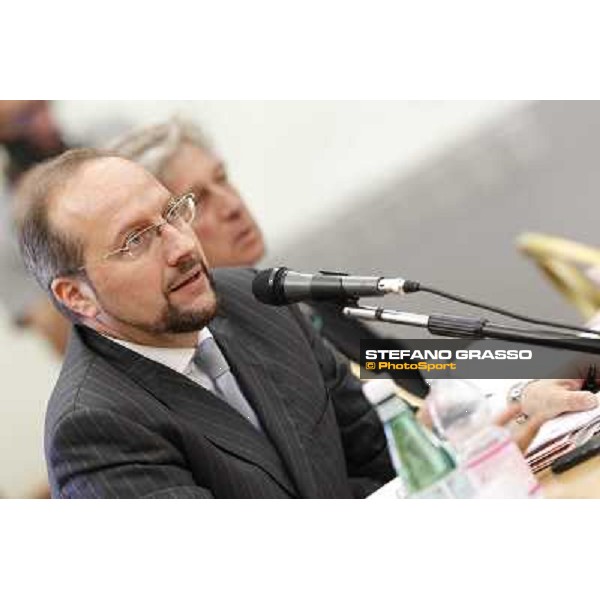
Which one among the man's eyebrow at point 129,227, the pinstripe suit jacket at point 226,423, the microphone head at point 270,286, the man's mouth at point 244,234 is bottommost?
the pinstripe suit jacket at point 226,423

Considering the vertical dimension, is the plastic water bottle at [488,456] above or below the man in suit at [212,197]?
below

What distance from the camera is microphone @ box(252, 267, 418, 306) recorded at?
129cm

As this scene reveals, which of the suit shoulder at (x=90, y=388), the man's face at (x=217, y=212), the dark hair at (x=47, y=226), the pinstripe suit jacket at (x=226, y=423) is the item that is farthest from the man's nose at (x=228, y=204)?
the suit shoulder at (x=90, y=388)

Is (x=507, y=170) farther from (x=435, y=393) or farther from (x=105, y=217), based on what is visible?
(x=105, y=217)

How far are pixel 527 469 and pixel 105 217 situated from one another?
2.48 ft

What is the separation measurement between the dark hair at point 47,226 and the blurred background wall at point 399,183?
0.24 ft

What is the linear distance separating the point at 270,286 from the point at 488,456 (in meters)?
0.43

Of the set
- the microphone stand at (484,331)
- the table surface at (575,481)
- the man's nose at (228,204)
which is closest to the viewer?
the microphone stand at (484,331)

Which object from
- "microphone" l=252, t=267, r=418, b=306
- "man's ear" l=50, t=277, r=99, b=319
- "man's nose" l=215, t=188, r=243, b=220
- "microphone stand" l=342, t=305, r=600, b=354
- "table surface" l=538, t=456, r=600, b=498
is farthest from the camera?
"man's nose" l=215, t=188, r=243, b=220

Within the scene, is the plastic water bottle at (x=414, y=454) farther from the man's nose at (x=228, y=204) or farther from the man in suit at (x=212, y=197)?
the man's nose at (x=228, y=204)

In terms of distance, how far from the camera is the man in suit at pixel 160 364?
1527mm

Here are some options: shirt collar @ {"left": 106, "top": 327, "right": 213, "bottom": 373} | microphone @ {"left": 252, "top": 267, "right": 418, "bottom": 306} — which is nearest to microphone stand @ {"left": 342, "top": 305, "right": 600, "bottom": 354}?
microphone @ {"left": 252, "top": 267, "right": 418, "bottom": 306}

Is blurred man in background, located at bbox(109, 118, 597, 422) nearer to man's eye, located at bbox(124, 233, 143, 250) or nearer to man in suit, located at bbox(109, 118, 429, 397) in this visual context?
man in suit, located at bbox(109, 118, 429, 397)

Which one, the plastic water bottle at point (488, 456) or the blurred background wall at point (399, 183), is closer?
the plastic water bottle at point (488, 456)
